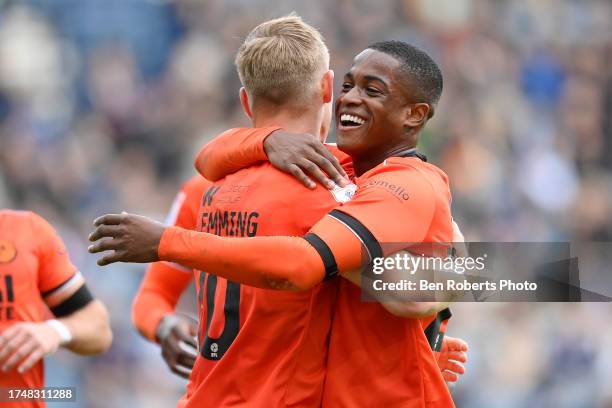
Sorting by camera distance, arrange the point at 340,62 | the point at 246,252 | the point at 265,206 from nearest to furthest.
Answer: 1. the point at 246,252
2. the point at 265,206
3. the point at 340,62

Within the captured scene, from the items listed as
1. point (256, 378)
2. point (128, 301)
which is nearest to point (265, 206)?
point (256, 378)

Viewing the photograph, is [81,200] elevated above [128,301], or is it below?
above

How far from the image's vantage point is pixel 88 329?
4.95 metres

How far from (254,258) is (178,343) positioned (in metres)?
2.15

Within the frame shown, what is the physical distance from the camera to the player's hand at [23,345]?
4508 mm

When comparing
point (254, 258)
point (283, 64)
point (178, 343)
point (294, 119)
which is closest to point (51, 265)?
point (178, 343)

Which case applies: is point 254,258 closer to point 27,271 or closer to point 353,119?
point 353,119

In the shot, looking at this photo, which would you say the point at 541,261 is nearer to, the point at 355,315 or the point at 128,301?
the point at 355,315

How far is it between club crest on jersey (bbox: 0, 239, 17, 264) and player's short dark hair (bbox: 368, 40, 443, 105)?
192 cm

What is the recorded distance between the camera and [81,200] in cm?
904

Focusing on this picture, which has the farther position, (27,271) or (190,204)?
(190,204)

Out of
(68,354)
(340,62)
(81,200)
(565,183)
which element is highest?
(340,62)

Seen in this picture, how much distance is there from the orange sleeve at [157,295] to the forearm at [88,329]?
57cm

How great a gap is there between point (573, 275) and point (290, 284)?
5.06 ft
